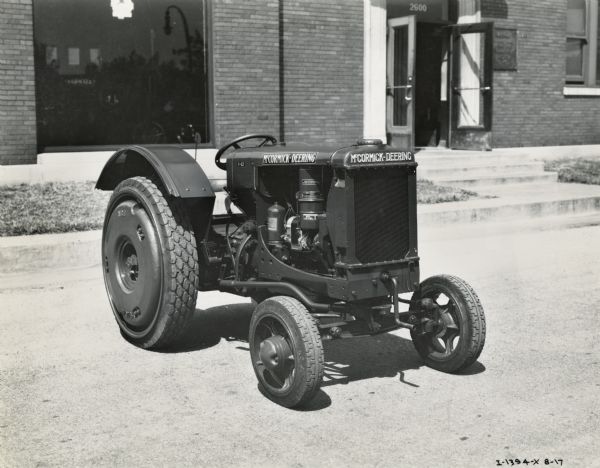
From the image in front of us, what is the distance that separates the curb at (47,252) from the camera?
26.3 ft

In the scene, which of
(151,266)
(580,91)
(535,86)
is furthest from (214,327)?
(580,91)

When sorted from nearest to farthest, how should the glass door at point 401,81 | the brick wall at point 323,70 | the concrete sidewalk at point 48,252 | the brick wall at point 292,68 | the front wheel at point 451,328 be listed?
1. the front wheel at point 451,328
2. the concrete sidewalk at point 48,252
3. the brick wall at point 292,68
4. the brick wall at point 323,70
5. the glass door at point 401,81

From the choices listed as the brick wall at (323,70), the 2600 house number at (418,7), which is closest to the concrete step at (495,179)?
the brick wall at (323,70)

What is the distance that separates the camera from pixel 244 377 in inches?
198

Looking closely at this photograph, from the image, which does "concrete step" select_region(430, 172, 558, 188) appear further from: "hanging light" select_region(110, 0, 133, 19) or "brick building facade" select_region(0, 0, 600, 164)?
"hanging light" select_region(110, 0, 133, 19)

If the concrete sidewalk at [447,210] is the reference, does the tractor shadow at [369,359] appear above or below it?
below

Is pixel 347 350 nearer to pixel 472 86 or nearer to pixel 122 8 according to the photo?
pixel 122 8

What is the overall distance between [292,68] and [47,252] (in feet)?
24.2

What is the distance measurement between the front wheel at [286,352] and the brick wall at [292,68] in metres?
9.51

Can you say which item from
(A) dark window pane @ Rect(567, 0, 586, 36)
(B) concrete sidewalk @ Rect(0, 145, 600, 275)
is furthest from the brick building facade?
(B) concrete sidewalk @ Rect(0, 145, 600, 275)

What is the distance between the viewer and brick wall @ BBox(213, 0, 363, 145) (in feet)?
45.3

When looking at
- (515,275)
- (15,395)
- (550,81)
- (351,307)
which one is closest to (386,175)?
(351,307)

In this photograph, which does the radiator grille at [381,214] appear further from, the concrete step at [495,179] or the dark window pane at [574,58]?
the dark window pane at [574,58]

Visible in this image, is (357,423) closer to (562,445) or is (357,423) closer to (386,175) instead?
(562,445)
